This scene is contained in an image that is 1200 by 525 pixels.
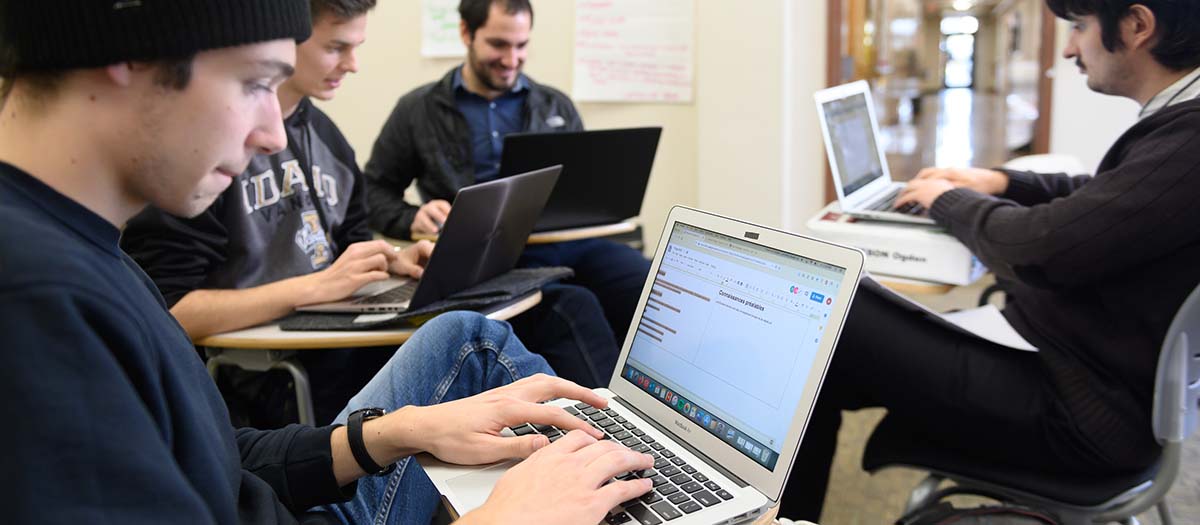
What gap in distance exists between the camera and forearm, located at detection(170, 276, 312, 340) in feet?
5.30

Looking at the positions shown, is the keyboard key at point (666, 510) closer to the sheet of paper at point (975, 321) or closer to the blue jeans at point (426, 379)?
the blue jeans at point (426, 379)

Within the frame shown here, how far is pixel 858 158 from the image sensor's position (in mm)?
2340

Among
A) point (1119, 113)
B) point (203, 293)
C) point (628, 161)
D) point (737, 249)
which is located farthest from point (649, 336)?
point (1119, 113)

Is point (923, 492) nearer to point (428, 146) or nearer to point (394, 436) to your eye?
point (394, 436)

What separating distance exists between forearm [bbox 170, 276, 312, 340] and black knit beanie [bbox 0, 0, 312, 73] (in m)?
0.98

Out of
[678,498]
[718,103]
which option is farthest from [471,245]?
[718,103]

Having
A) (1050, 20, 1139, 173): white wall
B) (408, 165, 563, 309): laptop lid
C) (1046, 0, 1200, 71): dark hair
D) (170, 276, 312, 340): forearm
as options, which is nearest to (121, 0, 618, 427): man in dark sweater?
(170, 276, 312, 340): forearm

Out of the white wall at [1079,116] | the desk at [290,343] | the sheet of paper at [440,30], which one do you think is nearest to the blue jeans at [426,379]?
the desk at [290,343]

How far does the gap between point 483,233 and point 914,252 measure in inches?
36.0

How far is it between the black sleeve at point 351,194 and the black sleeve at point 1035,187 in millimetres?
1490

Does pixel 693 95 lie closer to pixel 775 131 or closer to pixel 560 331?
pixel 775 131

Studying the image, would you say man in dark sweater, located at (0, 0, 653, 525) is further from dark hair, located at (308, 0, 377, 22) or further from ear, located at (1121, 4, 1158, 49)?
ear, located at (1121, 4, 1158, 49)

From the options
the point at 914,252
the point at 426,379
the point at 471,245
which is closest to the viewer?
the point at 426,379

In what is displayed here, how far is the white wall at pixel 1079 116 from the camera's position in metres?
3.73
